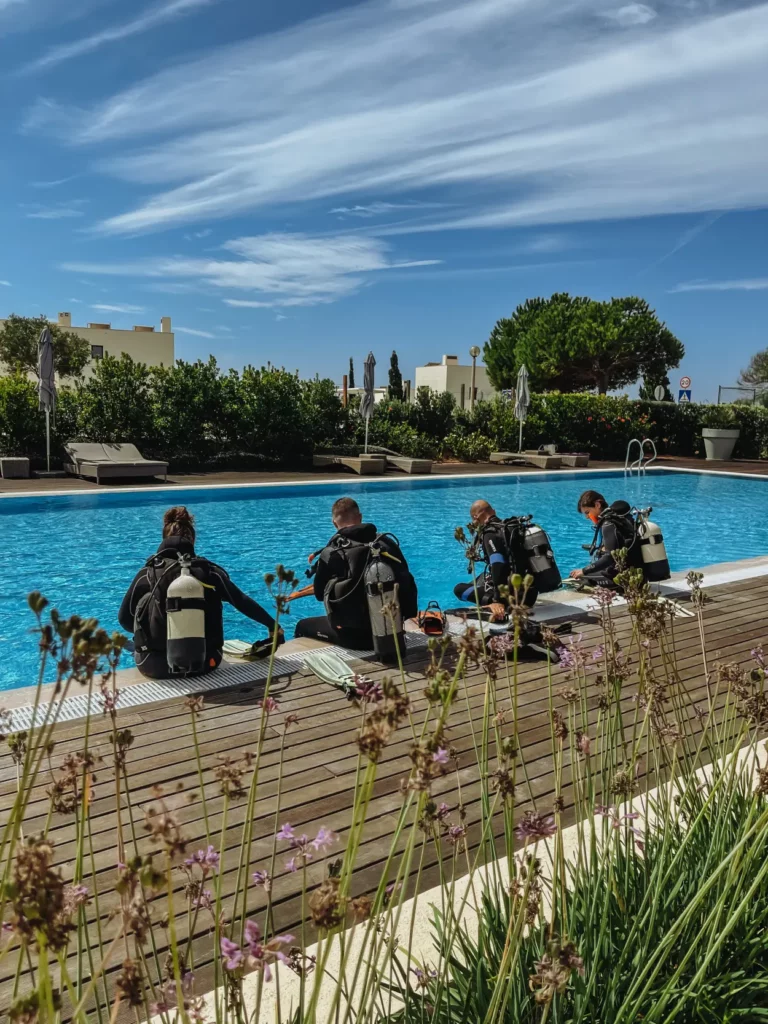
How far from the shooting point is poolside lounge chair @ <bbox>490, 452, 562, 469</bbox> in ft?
74.7

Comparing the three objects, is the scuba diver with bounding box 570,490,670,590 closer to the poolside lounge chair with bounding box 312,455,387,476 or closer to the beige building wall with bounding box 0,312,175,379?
the poolside lounge chair with bounding box 312,455,387,476

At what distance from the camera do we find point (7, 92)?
16.7m

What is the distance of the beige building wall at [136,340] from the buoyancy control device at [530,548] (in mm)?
67030

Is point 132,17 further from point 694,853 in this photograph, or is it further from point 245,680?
point 694,853

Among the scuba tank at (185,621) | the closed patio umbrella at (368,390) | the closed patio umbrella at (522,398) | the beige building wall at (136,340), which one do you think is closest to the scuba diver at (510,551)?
the scuba tank at (185,621)

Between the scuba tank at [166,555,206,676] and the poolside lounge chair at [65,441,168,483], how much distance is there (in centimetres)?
1265

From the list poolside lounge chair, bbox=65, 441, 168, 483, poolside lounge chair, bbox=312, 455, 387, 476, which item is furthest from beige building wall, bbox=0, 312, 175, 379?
poolside lounge chair, bbox=65, 441, 168, 483

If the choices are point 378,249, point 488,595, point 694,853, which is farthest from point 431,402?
point 378,249

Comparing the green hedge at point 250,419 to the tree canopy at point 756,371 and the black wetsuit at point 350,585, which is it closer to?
the black wetsuit at point 350,585

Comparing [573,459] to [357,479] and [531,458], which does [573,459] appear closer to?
[531,458]

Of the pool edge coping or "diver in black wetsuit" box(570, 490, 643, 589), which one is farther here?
the pool edge coping

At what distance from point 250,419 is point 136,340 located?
55.2 metres

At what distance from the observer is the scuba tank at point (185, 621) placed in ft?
14.8

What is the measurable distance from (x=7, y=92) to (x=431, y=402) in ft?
45.8
